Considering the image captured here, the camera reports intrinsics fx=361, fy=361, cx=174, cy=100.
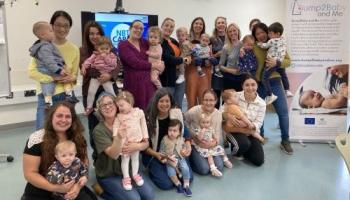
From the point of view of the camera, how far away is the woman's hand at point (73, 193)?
2.23 meters

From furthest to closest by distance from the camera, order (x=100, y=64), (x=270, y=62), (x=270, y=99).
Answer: (x=270, y=99) → (x=270, y=62) → (x=100, y=64)

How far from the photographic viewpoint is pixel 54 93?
3.12 meters

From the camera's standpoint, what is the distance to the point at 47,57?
2.99 metres

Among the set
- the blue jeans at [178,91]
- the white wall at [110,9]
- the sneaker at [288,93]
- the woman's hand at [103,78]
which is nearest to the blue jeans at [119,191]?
the woman's hand at [103,78]

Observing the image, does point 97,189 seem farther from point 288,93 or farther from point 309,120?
point 309,120

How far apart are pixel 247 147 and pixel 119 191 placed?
1.49 m

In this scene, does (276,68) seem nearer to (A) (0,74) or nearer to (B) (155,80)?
(B) (155,80)

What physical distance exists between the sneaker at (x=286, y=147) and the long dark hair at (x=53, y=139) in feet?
8.03

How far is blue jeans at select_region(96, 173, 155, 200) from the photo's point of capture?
105 inches

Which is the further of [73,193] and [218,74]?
[218,74]

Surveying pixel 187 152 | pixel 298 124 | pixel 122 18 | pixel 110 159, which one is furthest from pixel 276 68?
pixel 122 18

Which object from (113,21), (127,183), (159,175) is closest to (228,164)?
(159,175)

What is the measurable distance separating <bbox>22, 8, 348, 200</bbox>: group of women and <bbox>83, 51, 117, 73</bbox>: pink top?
0.06m

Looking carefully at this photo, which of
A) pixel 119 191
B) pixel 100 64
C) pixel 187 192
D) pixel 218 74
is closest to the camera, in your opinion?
pixel 119 191
